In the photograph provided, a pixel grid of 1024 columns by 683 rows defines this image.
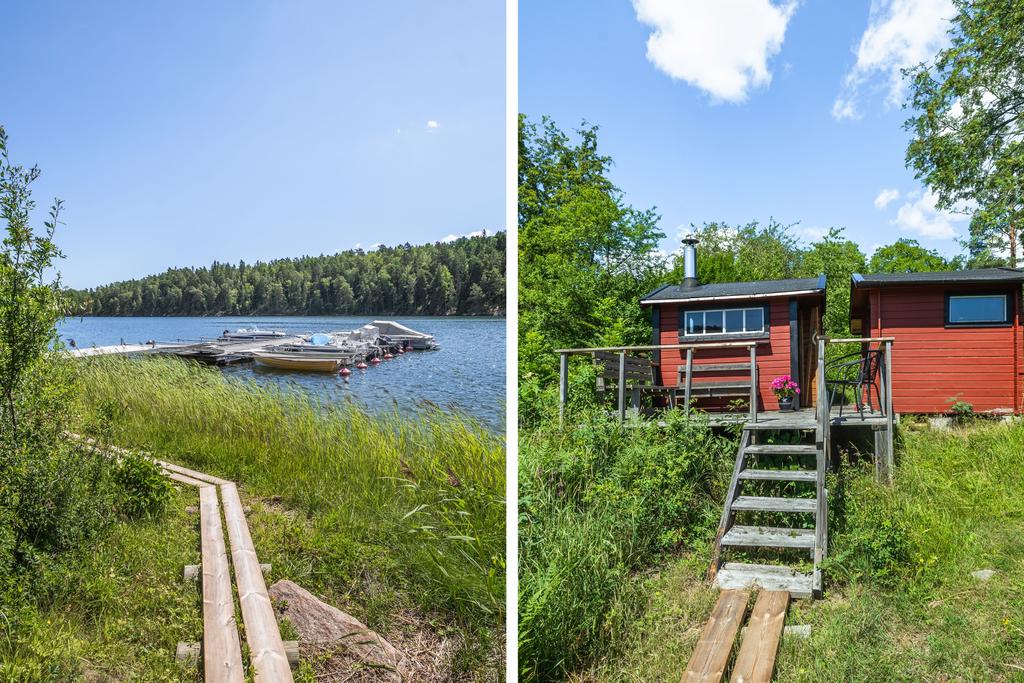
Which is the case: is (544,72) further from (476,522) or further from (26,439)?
(26,439)

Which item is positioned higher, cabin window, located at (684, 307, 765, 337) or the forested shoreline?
the forested shoreline

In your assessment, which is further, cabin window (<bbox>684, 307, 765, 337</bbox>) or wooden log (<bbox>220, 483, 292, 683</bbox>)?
cabin window (<bbox>684, 307, 765, 337</bbox>)

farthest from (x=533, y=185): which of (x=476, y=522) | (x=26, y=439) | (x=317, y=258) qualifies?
(x=26, y=439)

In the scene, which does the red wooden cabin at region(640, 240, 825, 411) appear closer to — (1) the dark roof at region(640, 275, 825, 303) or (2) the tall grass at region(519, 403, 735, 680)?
(1) the dark roof at region(640, 275, 825, 303)

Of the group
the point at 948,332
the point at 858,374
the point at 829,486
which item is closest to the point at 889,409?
the point at 948,332

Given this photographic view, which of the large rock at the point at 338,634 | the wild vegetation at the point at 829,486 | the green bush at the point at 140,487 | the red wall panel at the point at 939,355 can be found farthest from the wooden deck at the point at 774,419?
the green bush at the point at 140,487

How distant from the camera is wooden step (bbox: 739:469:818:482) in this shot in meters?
2.36

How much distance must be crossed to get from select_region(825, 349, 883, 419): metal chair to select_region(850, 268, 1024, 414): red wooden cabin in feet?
0.26

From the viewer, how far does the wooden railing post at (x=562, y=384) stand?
8.96 feet

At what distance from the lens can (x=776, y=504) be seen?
2227mm

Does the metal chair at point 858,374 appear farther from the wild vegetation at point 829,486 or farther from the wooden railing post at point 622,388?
the wooden railing post at point 622,388

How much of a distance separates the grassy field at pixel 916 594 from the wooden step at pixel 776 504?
0.73 ft

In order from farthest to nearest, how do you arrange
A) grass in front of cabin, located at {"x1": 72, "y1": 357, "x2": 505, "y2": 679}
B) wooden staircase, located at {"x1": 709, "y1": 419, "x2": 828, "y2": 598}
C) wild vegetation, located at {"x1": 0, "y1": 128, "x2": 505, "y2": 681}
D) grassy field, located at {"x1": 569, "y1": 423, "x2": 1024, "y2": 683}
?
grass in front of cabin, located at {"x1": 72, "y1": 357, "x2": 505, "y2": 679} → wooden staircase, located at {"x1": 709, "y1": 419, "x2": 828, "y2": 598} → wild vegetation, located at {"x1": 0, "y1": 128, "x2": 505, "y2": 681} → grassy field, located at {"x1": 569, "y1": 423, "x2": 1024, "y2": 683}

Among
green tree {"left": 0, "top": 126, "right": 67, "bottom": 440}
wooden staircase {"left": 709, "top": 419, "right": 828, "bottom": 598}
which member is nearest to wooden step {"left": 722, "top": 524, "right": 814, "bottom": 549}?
wooden staircase {"left": 709, "top": 419, "right": 828, "bottom": 598}
